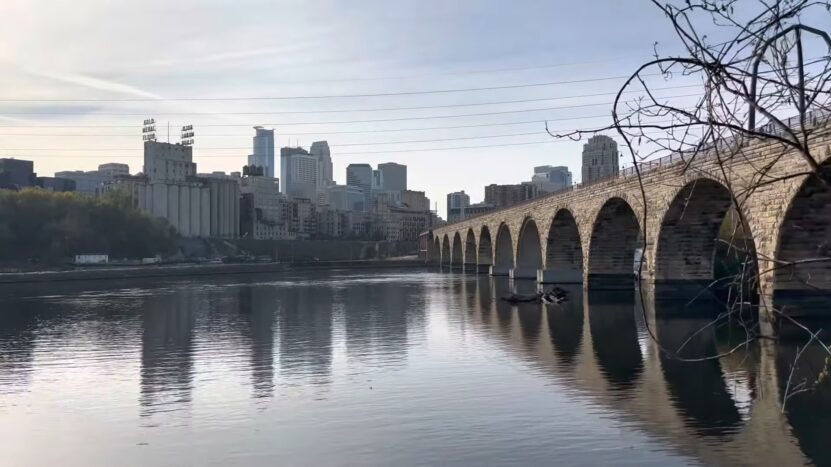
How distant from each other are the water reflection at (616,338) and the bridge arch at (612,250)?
2.79 meters

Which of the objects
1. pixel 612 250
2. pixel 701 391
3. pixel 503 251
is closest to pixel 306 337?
pixel 701 391

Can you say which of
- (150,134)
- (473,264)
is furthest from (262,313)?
(150,134)

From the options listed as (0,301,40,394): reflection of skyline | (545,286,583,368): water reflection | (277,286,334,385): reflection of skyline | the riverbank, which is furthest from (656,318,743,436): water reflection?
the riverbank

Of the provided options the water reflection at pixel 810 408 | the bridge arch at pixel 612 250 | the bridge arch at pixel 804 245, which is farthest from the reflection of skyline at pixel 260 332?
the bridge arch at pixel 612 250

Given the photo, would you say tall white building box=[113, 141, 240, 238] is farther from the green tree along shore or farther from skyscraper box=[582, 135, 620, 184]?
skyscraper box=[582, 135, 620, 184]

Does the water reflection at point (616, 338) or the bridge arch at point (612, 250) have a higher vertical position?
the bridge arch at point (612, 250)

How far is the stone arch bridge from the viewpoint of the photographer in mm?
7812

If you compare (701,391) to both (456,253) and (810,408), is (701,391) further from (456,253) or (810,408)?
(456,253)

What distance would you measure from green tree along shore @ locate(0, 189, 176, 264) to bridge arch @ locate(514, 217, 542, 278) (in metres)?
45.7

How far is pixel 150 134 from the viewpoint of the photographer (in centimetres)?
14100

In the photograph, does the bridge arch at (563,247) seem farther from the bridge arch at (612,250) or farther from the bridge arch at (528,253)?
the bridge arch at (528,253)

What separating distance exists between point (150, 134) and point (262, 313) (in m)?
120

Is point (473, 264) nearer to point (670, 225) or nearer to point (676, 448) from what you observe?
point (670, 225)

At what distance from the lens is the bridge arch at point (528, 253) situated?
182 feet
